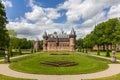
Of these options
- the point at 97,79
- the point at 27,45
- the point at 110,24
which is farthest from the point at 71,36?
the point at 97,79

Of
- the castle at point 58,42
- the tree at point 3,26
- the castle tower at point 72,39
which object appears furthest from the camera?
the castle at point 58,42

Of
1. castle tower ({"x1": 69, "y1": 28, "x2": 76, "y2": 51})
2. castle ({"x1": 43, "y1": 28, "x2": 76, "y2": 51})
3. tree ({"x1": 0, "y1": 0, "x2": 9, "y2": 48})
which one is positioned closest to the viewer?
tree ({"x1": 0, "y1": 0, "x2": 9, "y2": 48})

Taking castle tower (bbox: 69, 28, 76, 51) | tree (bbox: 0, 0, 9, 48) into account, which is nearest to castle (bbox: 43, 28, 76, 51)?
castle tower (bbox: 69, 28, 76, 51)

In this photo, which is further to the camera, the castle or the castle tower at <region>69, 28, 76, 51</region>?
the castle

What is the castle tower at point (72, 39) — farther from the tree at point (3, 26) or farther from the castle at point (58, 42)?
the tree at point (3, 26)

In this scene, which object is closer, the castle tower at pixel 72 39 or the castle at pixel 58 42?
the castle tower at pixel 72 39

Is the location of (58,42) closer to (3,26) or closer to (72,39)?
(72,39)

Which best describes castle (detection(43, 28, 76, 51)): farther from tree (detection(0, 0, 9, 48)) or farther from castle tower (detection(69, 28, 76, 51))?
tree (detection(0, 0, 9, 48))

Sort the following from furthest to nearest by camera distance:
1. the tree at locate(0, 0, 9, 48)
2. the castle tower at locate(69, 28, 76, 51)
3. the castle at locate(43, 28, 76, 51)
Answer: the castle at locate(43, 28, 76, 51)
the castle tower at locate(69, 28, 76, 51)
the tree at locate(0, 0, 9, 48)

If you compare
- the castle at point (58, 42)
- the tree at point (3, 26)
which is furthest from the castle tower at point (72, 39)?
the tree at point (3, 26)

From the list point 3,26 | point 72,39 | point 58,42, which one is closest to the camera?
point 3,26

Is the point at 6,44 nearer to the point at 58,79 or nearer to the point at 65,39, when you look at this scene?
the point at 58,79

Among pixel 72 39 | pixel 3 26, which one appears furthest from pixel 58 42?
pixel 3 26

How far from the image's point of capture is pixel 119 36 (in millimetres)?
58250
